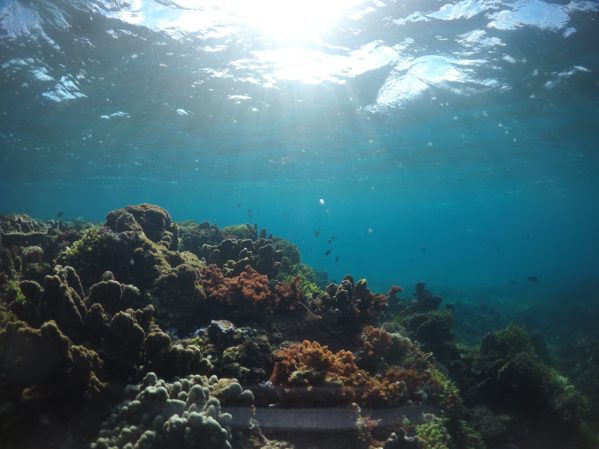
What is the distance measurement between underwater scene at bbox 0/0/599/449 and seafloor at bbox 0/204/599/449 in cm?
3

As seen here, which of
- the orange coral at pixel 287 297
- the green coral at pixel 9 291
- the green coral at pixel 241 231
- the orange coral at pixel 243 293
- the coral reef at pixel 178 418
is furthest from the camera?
the green coral at pixel 241 231

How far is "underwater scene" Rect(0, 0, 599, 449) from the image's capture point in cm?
416

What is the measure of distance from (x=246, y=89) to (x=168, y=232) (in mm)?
11643

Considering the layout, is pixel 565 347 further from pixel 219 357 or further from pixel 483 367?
pixel 219 357

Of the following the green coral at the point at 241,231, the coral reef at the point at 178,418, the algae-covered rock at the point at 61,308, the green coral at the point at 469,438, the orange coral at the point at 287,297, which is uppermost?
the algae-covered rock at the point at 61,308

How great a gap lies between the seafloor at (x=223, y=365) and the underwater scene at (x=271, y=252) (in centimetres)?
3

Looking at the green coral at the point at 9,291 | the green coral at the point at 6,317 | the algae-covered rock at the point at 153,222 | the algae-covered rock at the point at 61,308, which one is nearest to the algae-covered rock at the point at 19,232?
the algae-covered rock at the point at 153,222

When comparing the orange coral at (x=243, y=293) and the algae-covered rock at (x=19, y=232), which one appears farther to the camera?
the algae-covered rock at (x=19, y=232)

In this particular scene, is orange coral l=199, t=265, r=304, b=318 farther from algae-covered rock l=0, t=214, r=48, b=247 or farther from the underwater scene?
algae-covered rock l=0, t=214, r=48, b=247

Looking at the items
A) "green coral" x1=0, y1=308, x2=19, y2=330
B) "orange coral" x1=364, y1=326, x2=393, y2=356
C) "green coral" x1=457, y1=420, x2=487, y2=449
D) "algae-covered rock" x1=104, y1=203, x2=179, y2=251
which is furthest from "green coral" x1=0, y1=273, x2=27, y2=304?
"green coral" x1=457, y1=420, x2=487, y2=449

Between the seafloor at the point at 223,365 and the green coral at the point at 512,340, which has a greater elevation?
the seafloor at the point at 223,365

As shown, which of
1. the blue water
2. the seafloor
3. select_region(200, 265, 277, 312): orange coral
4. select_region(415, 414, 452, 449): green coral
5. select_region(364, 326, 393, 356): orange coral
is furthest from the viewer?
the blue water

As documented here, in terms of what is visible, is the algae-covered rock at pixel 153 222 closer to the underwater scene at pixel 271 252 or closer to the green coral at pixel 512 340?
the underwater scene at pixel 271 252

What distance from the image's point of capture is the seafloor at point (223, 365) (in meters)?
3.62
